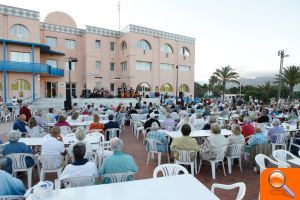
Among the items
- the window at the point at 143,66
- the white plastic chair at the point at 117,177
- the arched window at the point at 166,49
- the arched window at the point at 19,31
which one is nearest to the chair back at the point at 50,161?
the white plastic chair at the point at 117,177

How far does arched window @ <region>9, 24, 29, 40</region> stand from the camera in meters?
22.3

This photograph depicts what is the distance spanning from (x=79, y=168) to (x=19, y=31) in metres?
23.5

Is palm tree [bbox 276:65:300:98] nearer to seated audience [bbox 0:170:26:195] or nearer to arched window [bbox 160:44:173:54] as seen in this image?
arched window [bbox 160:44:173:54]

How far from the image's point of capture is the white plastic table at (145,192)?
2400 millimetres

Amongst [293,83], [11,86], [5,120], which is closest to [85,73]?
[11,86]

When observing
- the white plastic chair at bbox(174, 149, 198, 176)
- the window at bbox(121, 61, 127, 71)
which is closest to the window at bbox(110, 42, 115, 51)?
the window at bbox(121, 61, 127, 71)

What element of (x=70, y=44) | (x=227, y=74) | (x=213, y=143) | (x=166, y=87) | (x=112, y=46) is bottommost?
(x=213, y=143)

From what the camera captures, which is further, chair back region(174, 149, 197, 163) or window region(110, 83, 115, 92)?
window region(110, 83, 115, 92)

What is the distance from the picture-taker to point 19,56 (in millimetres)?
22359

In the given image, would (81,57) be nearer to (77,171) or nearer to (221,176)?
(221,176)

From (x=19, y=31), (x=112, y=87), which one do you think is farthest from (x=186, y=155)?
(x=112, y=87)

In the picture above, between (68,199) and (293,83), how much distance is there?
33457mm

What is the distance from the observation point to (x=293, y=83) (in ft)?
98.2

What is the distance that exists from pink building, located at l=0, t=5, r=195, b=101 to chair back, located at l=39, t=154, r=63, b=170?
19.5 metres
